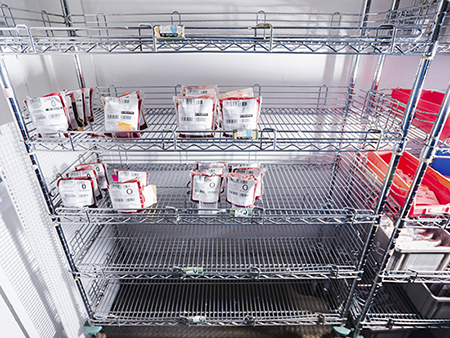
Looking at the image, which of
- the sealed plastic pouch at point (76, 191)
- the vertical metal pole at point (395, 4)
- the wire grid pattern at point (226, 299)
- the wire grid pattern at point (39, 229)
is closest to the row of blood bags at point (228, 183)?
the sealed plastic pouch at point (76, 191)

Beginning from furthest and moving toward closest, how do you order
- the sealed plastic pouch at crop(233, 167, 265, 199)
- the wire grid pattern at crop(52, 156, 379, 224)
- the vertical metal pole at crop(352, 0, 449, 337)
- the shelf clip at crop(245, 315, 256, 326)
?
the wire grid pattern at crop(52, 156, 379, 224) → the shelf clip at crop(245, 315, 256, 326) → the sealed plastic pouch at crop(233, 167, 265, 199) → the vertical metal pole at crop(352, 0, 449, 337)

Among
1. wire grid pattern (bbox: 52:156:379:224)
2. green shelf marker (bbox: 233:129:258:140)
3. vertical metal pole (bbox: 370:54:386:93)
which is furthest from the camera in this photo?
wire grid pattern (bbox: 52:156:379:224)

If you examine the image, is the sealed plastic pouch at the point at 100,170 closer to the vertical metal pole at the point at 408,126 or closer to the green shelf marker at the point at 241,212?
the green shelf marker at the point at 241,212

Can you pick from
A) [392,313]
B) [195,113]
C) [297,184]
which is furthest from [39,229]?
[392,313]

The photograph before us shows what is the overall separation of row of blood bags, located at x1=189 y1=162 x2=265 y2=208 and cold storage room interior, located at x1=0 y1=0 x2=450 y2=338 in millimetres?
11

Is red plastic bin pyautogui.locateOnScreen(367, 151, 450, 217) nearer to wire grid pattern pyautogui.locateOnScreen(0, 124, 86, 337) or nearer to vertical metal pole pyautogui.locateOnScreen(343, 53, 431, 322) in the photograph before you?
vertical metal pole pyautogui.locateOnScreen(343, 53, 431, 322)

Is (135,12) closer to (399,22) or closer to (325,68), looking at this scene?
(325,68)

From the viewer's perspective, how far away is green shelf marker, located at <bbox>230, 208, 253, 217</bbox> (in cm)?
132

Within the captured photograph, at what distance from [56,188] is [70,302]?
2.05 feet

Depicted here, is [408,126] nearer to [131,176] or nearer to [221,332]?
[131,176]

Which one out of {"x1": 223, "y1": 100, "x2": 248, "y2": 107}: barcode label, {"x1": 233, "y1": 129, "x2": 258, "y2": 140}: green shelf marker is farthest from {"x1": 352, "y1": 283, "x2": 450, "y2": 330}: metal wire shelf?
{"x1": 223, "y1": 100, "x2": 248, "y2": 107}: barcode label

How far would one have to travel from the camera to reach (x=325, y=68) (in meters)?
1.78

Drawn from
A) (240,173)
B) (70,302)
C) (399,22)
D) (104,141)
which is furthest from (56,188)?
(399,22)

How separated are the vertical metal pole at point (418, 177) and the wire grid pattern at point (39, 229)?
5.20 feet
